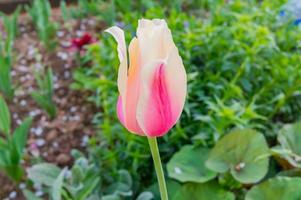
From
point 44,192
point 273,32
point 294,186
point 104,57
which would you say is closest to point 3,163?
point 44,192

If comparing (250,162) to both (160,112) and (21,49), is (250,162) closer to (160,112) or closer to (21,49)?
(160,112)

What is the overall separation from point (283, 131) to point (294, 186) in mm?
208

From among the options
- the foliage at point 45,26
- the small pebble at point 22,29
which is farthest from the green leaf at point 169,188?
the small pebble at point 22,29

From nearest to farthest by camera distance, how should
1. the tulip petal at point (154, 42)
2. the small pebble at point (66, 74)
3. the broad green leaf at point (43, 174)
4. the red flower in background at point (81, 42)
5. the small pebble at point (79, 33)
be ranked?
the tulip petal at point (154, 42) < the broad green leaf at point (43, 174) < the red flower in background at point (81, 42) < the small pebble at point (66, 74) < the small pebble at point (79, 33)

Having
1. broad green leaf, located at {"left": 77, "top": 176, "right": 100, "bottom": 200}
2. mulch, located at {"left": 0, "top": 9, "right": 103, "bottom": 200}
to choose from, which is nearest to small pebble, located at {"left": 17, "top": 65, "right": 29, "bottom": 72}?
mulch, located at {"left": 0, "top": 9, "right": 103, "bottom": 200}

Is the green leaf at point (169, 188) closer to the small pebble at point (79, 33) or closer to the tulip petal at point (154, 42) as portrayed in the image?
the tulip petal at point (154, 42)

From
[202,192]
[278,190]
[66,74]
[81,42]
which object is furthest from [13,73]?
[278,190]

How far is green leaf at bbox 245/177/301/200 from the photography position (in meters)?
1.14

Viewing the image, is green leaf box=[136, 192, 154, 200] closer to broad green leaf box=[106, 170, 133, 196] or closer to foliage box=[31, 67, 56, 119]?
broad green leaf box=[106, 170, 133, 196]

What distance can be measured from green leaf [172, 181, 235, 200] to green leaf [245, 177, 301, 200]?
0.06 metres

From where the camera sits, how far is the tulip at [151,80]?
0.75 meters

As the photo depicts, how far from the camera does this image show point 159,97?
2.55 ft

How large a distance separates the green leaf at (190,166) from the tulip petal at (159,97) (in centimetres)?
48

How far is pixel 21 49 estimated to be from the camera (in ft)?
6.78
